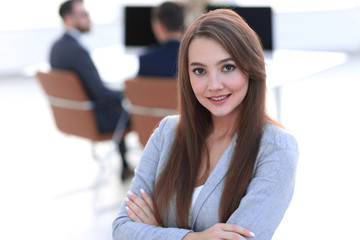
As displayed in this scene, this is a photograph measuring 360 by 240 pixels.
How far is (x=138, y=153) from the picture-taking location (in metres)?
4.92

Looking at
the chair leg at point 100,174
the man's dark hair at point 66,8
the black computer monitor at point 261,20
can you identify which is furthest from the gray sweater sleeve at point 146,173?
the man's dark hair at point 66,8

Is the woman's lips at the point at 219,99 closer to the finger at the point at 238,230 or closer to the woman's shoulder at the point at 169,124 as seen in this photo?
A: the woman's shoulder at the point at 169,124

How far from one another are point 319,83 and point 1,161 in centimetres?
366

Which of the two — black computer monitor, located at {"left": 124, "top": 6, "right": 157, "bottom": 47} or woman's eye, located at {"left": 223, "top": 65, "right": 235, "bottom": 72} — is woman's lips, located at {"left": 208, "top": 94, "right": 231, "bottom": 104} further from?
black computer monitor, located at {"left": 124, "top": 6, "right": 157, "bottom": 47}

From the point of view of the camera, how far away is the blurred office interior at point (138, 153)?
356 cm

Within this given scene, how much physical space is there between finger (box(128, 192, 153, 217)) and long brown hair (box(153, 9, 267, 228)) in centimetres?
3

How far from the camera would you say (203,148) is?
1.78m

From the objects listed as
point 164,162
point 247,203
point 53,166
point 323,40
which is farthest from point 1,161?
point 323,40

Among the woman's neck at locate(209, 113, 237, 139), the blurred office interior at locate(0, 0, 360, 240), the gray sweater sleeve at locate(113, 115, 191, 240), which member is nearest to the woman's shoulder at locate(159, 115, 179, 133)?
the gray sweater sleeve at locate(113, 115, 191, 240)

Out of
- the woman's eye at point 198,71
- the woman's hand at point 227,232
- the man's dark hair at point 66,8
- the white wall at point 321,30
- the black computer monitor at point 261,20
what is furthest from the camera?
the white wall at point 321,30

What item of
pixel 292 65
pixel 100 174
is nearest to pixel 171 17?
pixel 292 65

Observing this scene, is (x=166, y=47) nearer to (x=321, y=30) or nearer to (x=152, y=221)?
(x=152, y=221)

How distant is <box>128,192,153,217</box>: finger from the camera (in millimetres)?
1772

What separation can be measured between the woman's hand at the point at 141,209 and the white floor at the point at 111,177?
163 centimetres
